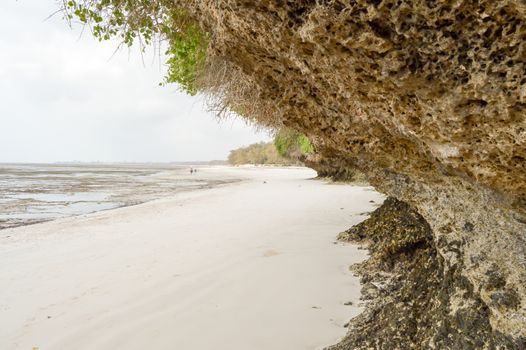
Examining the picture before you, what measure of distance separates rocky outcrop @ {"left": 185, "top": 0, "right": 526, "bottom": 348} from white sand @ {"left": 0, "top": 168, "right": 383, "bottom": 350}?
1.36m

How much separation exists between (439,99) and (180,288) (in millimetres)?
3571

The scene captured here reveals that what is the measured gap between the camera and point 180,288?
164 inches

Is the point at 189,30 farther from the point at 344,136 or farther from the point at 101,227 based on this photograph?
the point at 101,227

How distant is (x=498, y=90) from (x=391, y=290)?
8.94 ft

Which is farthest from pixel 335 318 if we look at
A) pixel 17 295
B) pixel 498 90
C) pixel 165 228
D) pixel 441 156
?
pixel 165 228

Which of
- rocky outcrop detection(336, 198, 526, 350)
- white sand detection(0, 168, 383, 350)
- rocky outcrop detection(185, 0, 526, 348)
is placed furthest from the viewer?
white sand detection(0, 168, 383, 350)

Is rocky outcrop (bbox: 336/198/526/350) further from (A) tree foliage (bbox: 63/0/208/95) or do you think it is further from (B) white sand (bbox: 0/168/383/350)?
(A) tree foliage (bbox: 63/0/208/95)

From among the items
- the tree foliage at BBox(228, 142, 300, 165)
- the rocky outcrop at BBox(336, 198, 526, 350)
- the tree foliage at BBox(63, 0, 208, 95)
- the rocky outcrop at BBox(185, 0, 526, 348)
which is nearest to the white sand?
the rocky outcrop at BBox(336, 198, 526, 350)

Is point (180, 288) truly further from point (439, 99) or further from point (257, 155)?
point (257, 155)

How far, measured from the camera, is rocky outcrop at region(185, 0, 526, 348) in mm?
Answer: 1453

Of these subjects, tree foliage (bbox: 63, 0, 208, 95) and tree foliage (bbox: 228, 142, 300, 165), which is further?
tree foliage (bbox: 228, 142, 300, 165)

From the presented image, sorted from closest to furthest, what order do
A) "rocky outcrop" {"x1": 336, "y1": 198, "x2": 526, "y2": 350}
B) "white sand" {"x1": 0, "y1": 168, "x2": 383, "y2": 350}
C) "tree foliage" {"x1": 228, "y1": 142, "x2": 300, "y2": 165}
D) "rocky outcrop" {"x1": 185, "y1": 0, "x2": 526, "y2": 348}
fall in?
"rocky outcrop" {"x1": 185, "y1": 0, "x2": 526, "y2": 348}
"rocky outcrop" {"x1": 336, "y1": 198, "x2": 526, "y2": 350}
"white sand" {"x1": 0, "y1": 168, "x2": 383, "y2": 350}
"tree foliage" {"x1": 228, "y1": 142, "x2": 300, "y2": 165}

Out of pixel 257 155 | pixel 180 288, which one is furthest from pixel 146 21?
pixel 257 155

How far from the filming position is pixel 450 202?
7.82 feet
